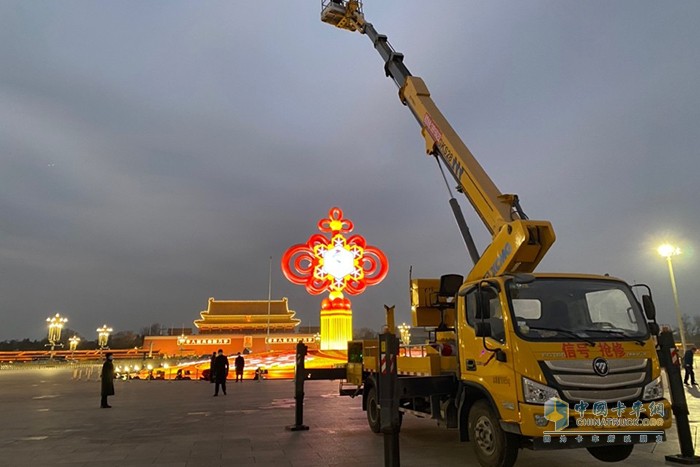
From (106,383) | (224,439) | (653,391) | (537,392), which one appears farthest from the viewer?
(106,383)

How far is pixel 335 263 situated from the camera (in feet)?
102

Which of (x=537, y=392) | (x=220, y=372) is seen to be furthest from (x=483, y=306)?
(x=220, y=372)

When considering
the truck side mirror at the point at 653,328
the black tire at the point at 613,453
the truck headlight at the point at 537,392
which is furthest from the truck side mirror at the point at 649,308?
the truck headlight at the point at 537,392

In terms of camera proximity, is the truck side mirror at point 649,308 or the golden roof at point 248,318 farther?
the golden roof at point 248,318

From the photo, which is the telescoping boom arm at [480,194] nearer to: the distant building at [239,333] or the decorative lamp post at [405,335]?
the decorative lamp post at [405,335]

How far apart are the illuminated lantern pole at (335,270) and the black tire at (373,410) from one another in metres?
20.5

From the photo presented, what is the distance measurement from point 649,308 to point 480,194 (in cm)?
459

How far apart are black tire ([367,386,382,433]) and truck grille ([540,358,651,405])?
425cm

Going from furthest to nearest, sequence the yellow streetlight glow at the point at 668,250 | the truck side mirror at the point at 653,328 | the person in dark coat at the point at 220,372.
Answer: the yellow streetlight glow at the point at 668,250
the person in dark coat at the point at 220,372
the truck side mirror at the point at 653,328

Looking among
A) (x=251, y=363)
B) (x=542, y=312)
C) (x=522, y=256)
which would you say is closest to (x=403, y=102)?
(x=522, y=256)

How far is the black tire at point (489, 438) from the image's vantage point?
5.79 m

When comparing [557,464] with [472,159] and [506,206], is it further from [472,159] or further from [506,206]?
[472,159]

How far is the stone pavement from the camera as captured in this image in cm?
704

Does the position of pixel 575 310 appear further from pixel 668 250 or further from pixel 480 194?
pixel 668 250
